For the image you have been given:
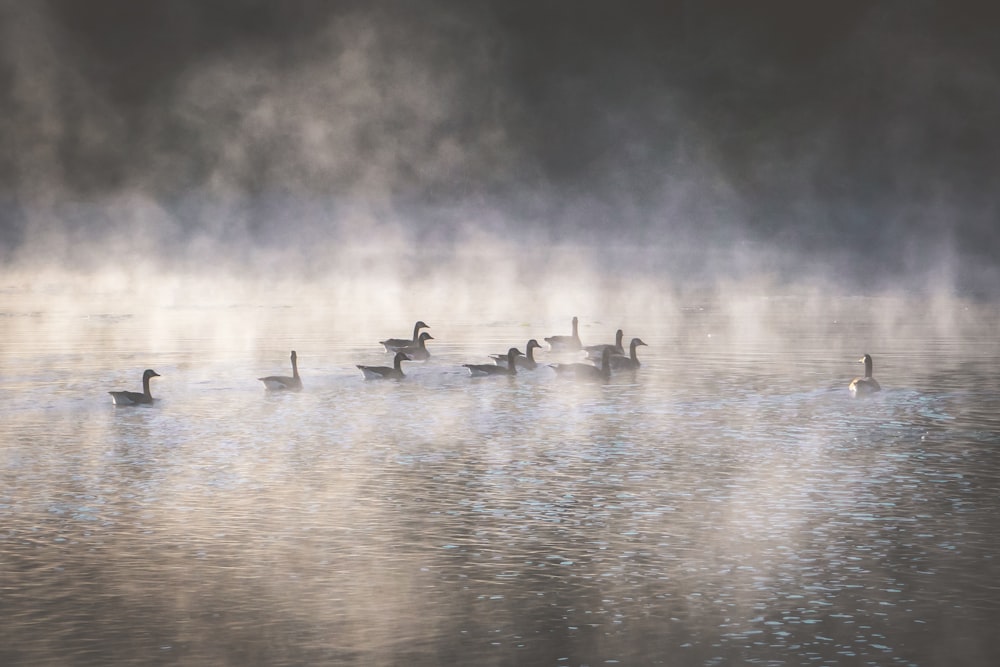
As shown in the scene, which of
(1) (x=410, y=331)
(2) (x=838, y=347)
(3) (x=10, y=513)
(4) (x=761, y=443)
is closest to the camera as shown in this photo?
(3) (x=10, y=513)

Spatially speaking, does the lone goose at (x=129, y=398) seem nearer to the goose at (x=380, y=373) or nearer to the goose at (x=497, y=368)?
the goose at (x=380, y=373)

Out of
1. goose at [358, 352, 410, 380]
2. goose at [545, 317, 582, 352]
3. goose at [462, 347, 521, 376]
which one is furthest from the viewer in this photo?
goose at [545, 317, 582, 352]

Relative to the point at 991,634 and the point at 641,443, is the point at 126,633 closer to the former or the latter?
the point at 991,634

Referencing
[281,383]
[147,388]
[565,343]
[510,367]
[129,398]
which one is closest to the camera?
[129,398]

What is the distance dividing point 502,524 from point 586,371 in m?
27.6

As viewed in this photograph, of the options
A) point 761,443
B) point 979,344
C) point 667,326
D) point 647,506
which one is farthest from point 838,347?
point 647,506

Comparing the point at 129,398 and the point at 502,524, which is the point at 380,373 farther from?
the point at 502,524

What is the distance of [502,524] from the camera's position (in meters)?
20.3

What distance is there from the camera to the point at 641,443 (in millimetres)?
29609

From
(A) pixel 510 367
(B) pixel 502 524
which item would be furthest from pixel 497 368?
(B) pixel 502 524

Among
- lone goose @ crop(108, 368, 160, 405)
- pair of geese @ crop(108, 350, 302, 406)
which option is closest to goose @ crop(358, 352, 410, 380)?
pair of geese @ crop(108, 350, 302, 406)

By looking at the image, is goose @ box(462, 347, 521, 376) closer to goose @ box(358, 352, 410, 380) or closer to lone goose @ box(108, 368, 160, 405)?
goose @ box(358, 352, 410, 380)

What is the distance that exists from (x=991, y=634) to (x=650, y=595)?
157 inches

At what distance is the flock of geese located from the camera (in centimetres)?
3925
